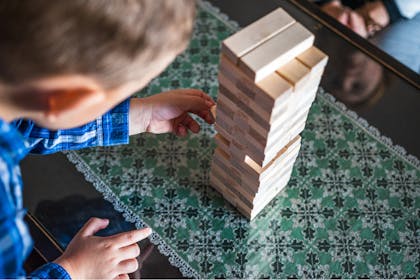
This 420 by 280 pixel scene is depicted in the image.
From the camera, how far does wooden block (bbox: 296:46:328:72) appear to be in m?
0.69

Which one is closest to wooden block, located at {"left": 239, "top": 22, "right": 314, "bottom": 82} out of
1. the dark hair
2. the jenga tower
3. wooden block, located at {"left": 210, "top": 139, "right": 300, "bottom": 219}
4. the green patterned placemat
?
the jenga tower

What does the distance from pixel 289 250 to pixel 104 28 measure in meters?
0.50

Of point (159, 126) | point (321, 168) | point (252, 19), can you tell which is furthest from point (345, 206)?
point (252, 19)

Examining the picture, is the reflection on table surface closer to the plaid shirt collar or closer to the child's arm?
the child's arm

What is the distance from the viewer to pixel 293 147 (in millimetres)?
842

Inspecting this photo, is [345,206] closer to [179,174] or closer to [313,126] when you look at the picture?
[313,126]

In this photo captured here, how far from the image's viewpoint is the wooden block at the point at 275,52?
0.66 meters

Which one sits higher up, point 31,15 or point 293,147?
point 31,15

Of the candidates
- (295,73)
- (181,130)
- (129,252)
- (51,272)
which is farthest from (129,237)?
(295,73)

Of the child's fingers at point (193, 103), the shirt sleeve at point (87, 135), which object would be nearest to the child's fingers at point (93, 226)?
the shirt sleeve at point (87, 135)

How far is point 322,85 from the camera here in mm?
1038

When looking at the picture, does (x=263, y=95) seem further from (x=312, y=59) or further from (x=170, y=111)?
(x=170, y=111)

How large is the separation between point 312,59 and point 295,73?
4 centimetres

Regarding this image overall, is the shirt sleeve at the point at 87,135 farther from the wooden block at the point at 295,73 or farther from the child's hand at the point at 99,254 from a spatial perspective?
the wooden block at the point at 295,73
